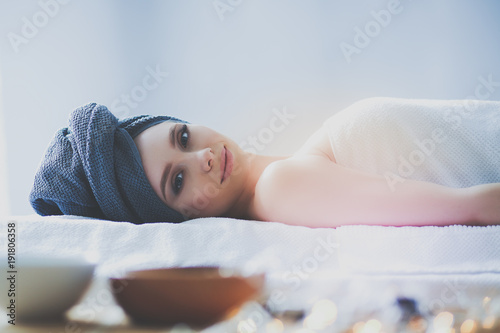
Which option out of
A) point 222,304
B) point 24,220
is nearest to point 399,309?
point 222,304

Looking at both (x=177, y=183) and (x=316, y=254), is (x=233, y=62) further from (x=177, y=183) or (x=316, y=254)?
(x=316, y=254)

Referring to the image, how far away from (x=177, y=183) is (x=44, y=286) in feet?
1.41

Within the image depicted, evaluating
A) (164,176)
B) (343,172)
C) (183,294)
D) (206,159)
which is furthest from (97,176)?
(343,172)

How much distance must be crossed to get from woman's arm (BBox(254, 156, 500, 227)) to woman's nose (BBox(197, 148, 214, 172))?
0.17 meters

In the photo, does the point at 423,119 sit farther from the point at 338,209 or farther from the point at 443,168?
the point at 338,209

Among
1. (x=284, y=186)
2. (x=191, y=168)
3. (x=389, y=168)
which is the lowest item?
(x=389, y=168)

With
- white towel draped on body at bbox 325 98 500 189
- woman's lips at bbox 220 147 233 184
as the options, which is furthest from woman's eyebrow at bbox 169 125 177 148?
white towel draped on body at bbox 325 98 500 189

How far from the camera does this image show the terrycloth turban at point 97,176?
1018mm

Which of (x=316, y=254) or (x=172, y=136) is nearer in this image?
(x=316, y=254)

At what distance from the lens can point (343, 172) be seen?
2.98 ft

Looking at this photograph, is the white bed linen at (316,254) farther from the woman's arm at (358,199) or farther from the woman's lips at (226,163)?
the woman's lips at (226,163)

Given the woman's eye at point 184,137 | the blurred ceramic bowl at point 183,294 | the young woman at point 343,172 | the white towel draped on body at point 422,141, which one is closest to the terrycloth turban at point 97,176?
the young woman at point 343,172

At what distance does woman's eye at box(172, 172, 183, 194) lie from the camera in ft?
3.46

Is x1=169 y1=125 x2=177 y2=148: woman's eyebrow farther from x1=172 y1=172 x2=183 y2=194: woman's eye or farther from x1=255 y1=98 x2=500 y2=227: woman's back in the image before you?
x1=255 y1=98 x2=500 y2=227: woman's back
